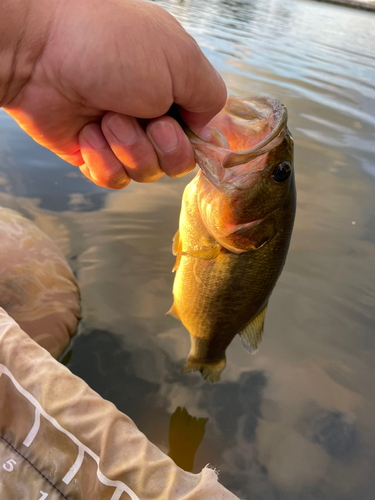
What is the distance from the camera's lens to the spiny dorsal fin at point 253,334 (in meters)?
2.06

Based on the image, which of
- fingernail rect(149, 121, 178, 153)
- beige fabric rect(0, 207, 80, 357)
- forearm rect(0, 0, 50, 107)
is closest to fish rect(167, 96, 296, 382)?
fingernail rect(149, 121, 178, 153)

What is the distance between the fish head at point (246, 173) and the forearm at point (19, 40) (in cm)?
61

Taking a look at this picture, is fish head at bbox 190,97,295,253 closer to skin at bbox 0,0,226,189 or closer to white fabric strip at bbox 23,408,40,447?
skin at bbox 0,0,226,189

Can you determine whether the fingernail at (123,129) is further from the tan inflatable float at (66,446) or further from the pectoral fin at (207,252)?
the tan inflatable float at (66,446)

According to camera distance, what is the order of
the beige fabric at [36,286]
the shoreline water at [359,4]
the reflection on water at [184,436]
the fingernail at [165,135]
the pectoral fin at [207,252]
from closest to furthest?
the fingernail at [165,135] → the pectoral fin at [207,252] → the reflection on water at [184,436] → the beige fabric at [36,286] → the shoreline water at [359,4]

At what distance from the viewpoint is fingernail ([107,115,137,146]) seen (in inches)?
54.4

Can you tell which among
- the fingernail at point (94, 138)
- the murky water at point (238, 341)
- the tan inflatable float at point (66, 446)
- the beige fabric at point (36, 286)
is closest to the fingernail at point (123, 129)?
the fingernail at point (94, 138)

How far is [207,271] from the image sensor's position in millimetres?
1874

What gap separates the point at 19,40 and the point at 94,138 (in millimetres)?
403

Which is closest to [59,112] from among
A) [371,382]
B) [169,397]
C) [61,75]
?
[61,75]

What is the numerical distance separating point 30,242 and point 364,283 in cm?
286

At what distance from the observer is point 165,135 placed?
1.37 meters

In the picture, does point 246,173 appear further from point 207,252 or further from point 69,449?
point 69,449

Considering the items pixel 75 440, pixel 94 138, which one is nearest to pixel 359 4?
pixel 94 138
